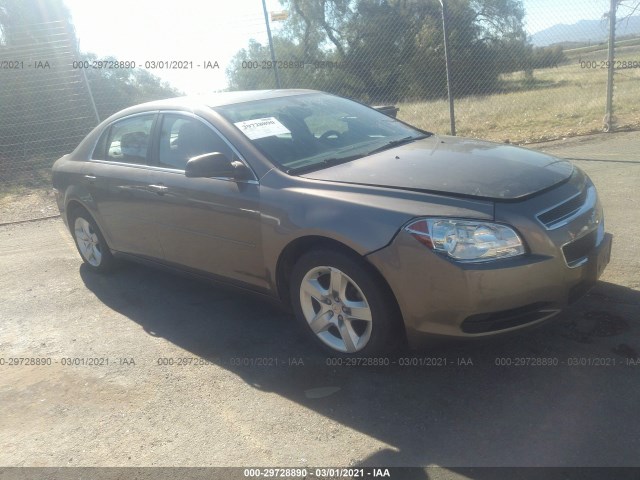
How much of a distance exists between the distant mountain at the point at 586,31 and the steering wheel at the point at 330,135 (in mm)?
6372

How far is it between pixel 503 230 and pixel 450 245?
0.89 feet

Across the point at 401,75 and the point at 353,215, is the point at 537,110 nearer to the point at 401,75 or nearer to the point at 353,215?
the point at 401,75

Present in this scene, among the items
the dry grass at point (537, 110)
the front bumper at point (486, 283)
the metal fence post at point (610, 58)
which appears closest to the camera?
the front bumper at point (486, 283)

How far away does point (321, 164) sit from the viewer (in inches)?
147

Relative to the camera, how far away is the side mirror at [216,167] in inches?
144

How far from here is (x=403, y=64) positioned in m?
13.1

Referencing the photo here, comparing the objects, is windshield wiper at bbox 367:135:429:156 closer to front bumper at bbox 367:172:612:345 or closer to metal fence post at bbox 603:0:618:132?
front bumper at bbox 367:172:612:345

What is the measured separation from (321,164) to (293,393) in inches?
55.9

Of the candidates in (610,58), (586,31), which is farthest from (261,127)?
(586,31)

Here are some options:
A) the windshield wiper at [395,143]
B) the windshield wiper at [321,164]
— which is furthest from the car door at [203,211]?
the windshield wiper at [395,143]

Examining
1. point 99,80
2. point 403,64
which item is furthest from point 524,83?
point 99,80

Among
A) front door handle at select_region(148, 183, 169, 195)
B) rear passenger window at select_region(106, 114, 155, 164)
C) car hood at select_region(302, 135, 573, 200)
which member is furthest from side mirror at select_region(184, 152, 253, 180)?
rear passenger window at select_region(106, 114, 155, 164)

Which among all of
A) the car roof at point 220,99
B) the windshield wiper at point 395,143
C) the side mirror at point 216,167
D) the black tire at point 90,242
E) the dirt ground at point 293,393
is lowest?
the dirt ground at point 293,393

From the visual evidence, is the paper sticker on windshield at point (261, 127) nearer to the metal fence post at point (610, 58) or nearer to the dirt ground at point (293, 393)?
the dirt ground at point (293, 393)
